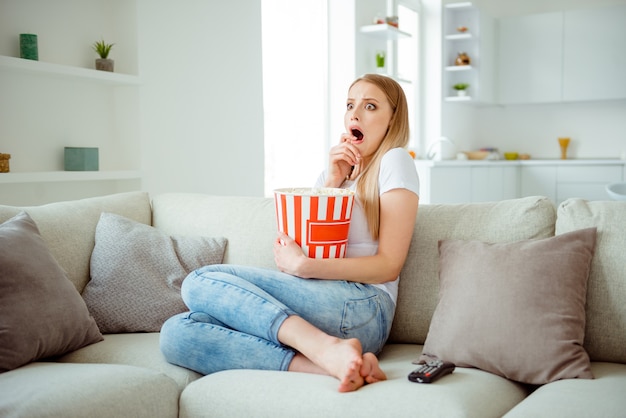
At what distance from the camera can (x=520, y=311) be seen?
5.46 feet

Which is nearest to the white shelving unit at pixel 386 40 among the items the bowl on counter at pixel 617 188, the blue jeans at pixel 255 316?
the bowl on counter at pixel 617 188

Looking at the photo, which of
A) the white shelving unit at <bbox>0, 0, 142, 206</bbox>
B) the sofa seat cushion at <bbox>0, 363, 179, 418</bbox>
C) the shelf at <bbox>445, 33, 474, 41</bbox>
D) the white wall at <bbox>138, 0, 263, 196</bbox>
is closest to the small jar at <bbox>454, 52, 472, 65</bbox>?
the shelf at <bbox>445, 33, 474, 41</bbox>

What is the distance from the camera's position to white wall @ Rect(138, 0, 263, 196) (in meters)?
3.61

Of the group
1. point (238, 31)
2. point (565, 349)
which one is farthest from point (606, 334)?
point (238, 31)

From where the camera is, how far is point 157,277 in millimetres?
2207

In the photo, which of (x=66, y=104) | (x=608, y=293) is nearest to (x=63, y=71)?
(x=66, y=104)

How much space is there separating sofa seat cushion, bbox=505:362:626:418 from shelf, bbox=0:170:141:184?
2.28 m

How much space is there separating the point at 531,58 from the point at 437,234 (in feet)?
17.1

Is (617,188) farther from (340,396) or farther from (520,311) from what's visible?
(340,396)

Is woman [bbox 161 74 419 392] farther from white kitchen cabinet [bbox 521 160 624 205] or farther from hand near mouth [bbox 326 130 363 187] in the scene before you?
white kitchen cabinet [bbox 521 160 624 205]

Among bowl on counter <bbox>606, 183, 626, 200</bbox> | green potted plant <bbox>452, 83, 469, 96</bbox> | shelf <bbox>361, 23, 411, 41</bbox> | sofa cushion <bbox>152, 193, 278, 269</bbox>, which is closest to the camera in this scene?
sofa cushion <bbox>152, 193, 278, 269</bbox>

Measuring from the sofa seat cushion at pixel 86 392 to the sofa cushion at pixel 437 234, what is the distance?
737 millimetres

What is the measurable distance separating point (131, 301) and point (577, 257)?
4.30 ft

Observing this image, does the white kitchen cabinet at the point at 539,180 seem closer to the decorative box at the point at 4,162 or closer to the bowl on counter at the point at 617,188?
the bowl on counter at the point at 617,188
